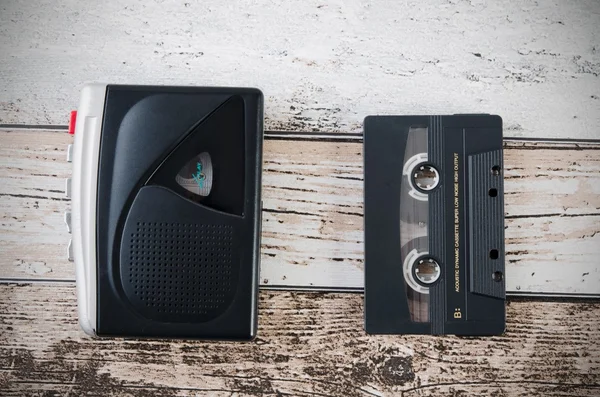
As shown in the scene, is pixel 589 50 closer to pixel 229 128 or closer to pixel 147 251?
pixel 229 128

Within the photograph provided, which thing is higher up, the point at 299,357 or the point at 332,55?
the point at 332,55

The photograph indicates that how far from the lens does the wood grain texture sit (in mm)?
849

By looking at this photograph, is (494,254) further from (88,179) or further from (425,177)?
(88,179)

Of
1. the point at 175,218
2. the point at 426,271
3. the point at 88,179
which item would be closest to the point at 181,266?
the point at 175,218

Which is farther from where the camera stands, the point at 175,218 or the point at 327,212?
the point at 327,212

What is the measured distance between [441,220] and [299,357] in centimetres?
Result: 33

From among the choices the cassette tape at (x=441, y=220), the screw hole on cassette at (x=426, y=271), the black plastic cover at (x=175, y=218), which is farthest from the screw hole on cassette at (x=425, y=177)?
the black plastic cover at (x=175, y=218)

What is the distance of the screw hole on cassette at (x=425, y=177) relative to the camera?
0.81 metres

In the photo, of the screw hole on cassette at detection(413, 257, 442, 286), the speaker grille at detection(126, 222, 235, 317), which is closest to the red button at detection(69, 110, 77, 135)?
the speaker grille at detection(126, 222, 235, 317)

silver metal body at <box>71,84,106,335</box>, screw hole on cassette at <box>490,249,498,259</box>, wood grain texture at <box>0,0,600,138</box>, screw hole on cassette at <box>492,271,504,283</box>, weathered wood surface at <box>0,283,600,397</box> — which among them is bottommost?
weathered wood surface at <box>0,283,600,397</box>

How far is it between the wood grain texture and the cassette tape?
0.21 ft

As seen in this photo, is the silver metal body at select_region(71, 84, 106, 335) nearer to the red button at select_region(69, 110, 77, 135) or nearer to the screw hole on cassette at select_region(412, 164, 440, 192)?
the red button at select_region(69, 110, 77, 135)

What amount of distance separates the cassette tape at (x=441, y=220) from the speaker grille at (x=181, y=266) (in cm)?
23

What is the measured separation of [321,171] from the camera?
33.3 inches
